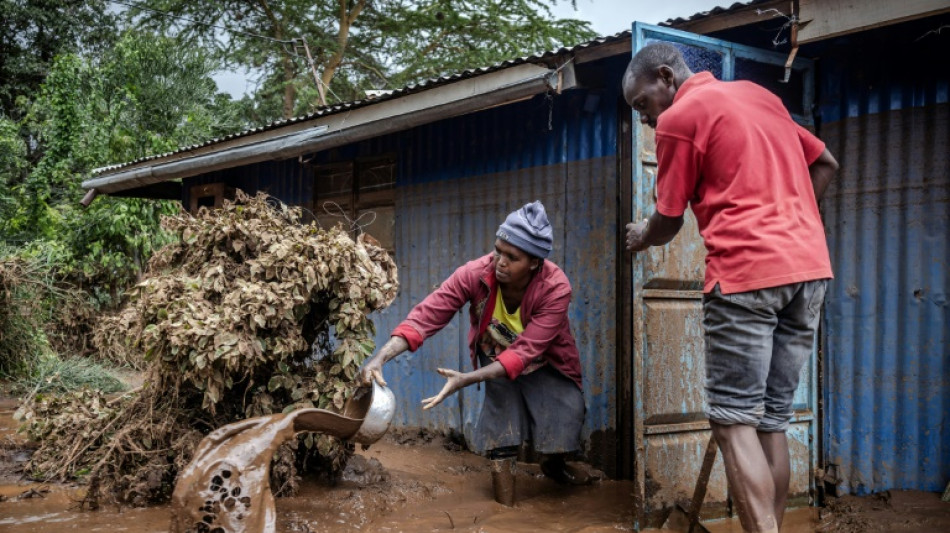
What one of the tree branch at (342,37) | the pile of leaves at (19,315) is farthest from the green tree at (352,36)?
the pile of leaves at (19,315)

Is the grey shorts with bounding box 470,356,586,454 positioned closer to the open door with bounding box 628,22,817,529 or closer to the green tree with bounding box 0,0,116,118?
the open door with bounding box 628,22,817,529

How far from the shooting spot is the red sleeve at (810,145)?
2820 mm

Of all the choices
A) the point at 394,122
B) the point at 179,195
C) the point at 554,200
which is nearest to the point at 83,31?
the point at 179,195

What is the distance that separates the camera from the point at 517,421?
162 inches

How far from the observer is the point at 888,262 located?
4.07 m

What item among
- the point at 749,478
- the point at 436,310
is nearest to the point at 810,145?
the point at 749,478

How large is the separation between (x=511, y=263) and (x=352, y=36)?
14459mm

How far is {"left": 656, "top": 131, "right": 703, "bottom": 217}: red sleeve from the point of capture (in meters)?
2.52

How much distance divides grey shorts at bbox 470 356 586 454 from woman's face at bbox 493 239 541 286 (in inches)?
25.3

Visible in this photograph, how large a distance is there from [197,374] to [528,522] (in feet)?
6.54

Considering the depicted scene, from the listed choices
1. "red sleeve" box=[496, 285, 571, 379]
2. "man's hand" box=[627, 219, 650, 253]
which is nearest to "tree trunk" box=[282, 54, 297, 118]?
"red sleeve" box=[496, 285, 571, 379]

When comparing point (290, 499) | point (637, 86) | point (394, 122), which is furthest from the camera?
point (394, 122)

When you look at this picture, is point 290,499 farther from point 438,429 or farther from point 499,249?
point 438,429

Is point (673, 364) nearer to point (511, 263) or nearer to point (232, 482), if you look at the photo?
point (511, 263)
